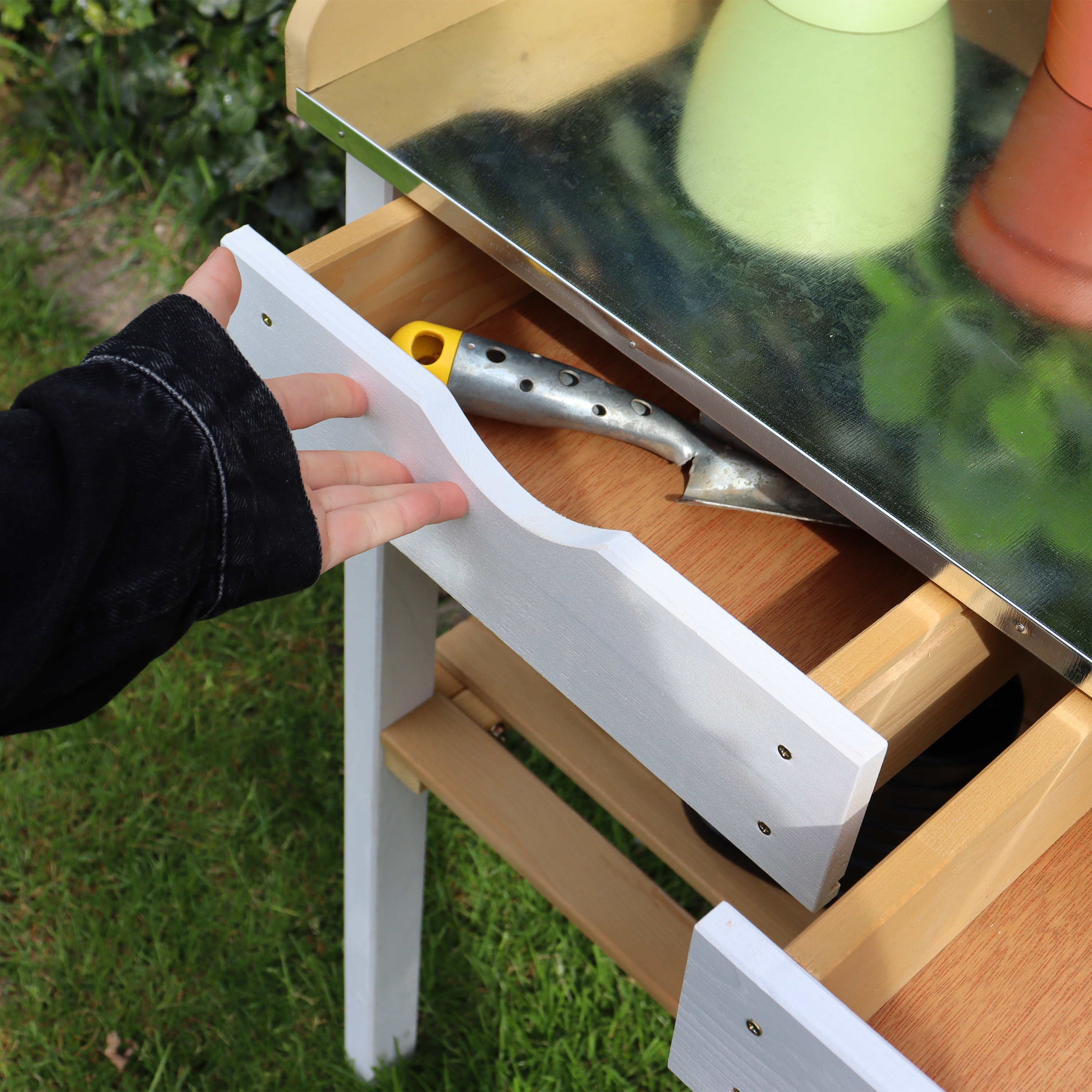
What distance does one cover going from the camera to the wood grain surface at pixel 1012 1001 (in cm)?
57

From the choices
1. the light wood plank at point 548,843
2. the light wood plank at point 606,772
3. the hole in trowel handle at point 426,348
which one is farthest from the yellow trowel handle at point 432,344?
the light wood plank at point 548,843

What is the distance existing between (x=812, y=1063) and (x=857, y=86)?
A: 63 cm

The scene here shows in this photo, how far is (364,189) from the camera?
30.9 inches

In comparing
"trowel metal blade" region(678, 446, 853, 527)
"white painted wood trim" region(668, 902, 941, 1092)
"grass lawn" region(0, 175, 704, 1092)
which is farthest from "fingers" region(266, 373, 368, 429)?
"grass lawn" region(0, 175, 704, 1092)

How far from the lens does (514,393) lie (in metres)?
0.72

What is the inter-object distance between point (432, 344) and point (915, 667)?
346 millimetres

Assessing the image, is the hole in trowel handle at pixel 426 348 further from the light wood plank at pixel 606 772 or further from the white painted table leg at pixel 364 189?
the light wood plank at pixel 606 772

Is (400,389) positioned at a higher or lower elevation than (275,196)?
higher

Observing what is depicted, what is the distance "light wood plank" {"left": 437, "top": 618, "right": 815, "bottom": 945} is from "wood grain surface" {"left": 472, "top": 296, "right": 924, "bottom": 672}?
0.62 ft

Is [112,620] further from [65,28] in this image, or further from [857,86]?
[65,28]

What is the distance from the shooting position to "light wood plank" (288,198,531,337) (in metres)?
0.71

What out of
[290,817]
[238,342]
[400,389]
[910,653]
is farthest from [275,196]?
[910,653]

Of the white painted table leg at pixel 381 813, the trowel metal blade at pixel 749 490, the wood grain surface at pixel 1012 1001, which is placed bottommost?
the white painted table leg at pixel 381 813

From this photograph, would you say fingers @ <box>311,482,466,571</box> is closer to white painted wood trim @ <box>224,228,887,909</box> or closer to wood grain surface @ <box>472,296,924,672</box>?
white painted wood trim @ <box>224,228,887,909</box>
